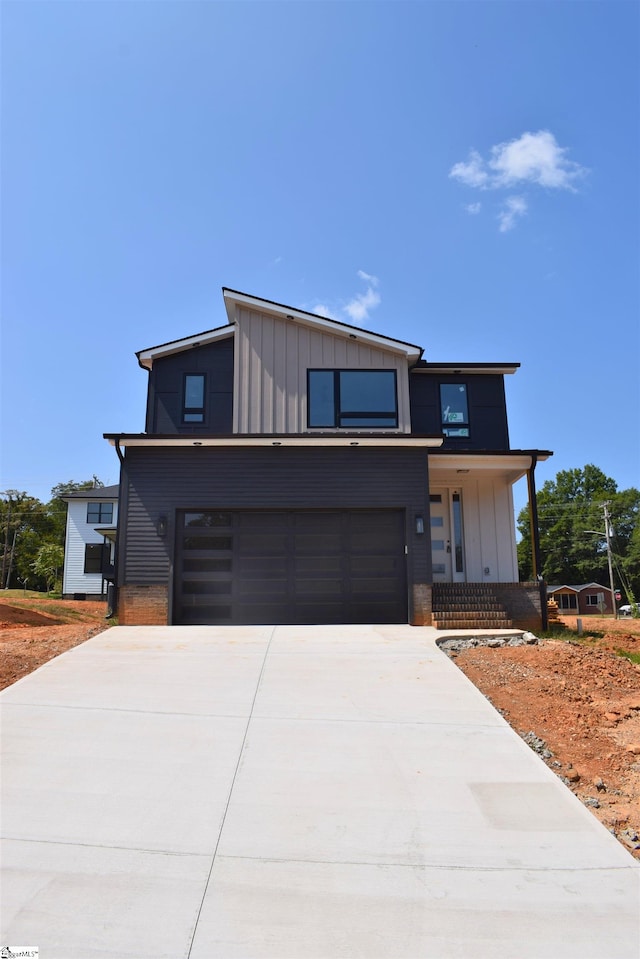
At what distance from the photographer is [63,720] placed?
19.1 feet

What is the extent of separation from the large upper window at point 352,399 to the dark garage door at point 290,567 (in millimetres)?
2664

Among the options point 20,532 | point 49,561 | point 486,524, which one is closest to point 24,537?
point 20,532

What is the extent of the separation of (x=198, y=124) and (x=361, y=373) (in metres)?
6.11

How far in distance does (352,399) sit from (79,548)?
2034 centimetres

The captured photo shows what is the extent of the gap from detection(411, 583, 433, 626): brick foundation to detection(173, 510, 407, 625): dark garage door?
317 mm

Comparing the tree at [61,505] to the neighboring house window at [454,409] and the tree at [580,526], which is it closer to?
the neighboring house window at [454,409]

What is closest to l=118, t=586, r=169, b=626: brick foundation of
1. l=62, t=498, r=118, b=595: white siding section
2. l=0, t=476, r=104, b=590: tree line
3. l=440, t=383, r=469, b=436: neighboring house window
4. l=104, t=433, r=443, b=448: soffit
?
l=104, t=433, r=443, b=448: soffit

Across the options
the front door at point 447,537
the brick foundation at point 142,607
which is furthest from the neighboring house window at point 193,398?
the front door at point 447,537

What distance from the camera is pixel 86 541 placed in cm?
2931

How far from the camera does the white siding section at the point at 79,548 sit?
28.8 meters

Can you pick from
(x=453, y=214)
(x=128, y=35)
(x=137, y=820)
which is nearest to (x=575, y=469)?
(x=453, y=214)

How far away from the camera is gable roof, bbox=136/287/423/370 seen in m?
14.1

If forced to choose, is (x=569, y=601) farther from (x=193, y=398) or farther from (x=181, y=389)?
(x=181, y=389)

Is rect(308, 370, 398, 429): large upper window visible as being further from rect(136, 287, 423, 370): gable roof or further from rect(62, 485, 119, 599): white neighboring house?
rect(62, 485, 119, 599): white neighboring house
